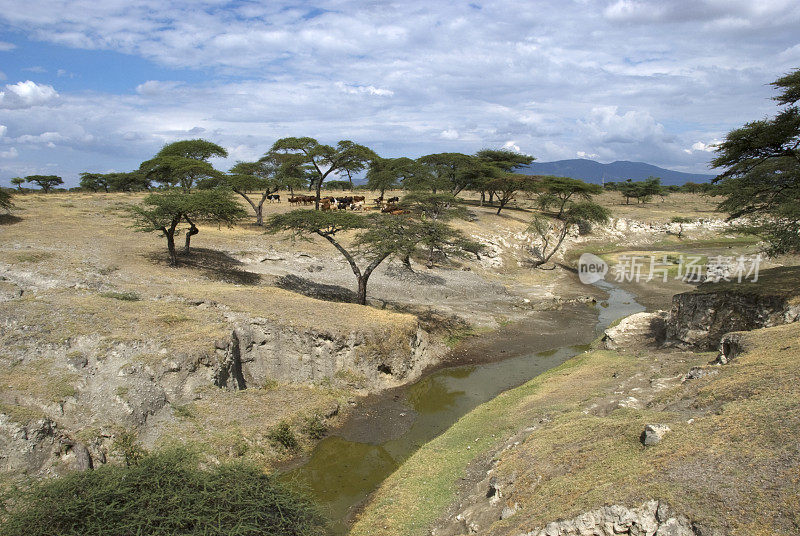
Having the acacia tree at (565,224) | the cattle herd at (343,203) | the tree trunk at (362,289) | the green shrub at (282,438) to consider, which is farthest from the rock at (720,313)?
the cattle herd at (343,203)

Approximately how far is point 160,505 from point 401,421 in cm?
949

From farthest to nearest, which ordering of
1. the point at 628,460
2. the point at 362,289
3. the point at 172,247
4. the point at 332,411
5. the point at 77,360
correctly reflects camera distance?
the point at 172,247 < the point at 362,289 < the point at 332,411 < the point at 77,360 < the point at 628,460

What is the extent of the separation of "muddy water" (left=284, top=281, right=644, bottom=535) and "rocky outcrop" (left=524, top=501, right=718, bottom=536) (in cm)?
583

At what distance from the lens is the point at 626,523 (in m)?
6.83

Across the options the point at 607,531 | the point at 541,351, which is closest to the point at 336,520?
the point at 607,531

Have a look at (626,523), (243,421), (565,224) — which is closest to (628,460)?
(626,523)

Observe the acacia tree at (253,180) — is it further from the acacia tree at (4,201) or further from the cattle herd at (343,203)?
the acacia tree at (4,201)

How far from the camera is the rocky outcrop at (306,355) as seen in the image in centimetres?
1661

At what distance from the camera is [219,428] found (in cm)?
1343

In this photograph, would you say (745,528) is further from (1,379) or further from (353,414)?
(1,379)

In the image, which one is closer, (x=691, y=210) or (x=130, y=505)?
(x=130, y=505)

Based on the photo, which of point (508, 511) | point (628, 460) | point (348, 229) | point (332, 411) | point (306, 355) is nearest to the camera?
point (628, 460)

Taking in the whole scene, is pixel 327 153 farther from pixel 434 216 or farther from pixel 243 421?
pixel 243 421

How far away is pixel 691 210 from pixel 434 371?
61.9 metres
